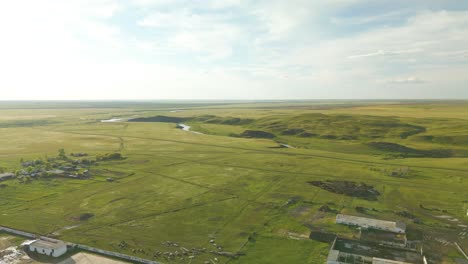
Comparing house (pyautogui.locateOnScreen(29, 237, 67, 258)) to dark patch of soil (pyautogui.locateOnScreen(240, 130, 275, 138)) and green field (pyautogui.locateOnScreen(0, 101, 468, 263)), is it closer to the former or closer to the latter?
green field (pyautogui.locateOnScreen(0, 101, 468, 263))

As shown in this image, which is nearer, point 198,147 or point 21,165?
point 21,165

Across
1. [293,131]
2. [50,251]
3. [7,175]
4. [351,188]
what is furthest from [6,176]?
[293,131]

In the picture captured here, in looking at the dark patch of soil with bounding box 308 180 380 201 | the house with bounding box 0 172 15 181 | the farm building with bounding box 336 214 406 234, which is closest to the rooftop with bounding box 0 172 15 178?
the house with bounding box 0 172 15 181

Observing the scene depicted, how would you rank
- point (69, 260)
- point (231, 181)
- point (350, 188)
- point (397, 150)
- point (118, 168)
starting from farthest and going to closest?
point (397, 150)
point (118, 168)
point (231, 181)
point (350, 188)
point (69, 260)

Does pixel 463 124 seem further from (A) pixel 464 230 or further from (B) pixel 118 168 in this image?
(B) pixel 118 168

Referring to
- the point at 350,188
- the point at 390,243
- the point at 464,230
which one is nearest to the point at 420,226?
the point at 464,230

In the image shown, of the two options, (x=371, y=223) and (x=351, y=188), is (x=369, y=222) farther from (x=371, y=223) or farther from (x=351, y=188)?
(x=351, y=188)

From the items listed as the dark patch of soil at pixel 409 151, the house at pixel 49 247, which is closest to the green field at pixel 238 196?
the dark patch of soil at pixel 409 151
